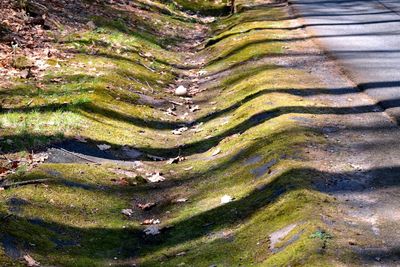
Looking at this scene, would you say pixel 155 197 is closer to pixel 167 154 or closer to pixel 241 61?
pixel 167 154

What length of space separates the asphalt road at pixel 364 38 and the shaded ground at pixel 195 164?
39 cm

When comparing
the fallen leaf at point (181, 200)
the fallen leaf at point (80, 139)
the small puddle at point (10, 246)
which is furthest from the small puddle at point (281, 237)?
the fallen leaf at point (80, 139)

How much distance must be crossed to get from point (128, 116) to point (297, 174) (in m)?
4.31

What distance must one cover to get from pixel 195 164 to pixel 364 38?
24.6 feet


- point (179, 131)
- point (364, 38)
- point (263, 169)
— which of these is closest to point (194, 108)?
point (179, 131)

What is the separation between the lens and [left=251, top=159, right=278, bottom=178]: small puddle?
686 centimetres

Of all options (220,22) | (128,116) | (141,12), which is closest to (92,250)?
(128,116)

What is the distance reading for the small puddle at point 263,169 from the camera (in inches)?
270

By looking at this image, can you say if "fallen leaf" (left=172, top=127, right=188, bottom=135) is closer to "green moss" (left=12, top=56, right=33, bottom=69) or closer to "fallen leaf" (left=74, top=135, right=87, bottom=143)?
"fallen leaf" (left=74, top=135, right=87, bottom=143)

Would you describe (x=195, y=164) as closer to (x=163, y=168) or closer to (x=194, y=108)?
(x=163, y=168)

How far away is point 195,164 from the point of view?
26.9 ft

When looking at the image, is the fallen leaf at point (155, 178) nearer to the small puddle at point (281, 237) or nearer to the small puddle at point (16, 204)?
the small puddle at point (16, 204)

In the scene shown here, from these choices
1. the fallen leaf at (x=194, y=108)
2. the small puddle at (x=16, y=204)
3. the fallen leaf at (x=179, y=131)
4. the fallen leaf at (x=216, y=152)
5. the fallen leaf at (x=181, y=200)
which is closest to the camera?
the small puddle at (x=16, y=204)

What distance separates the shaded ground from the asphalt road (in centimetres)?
39
